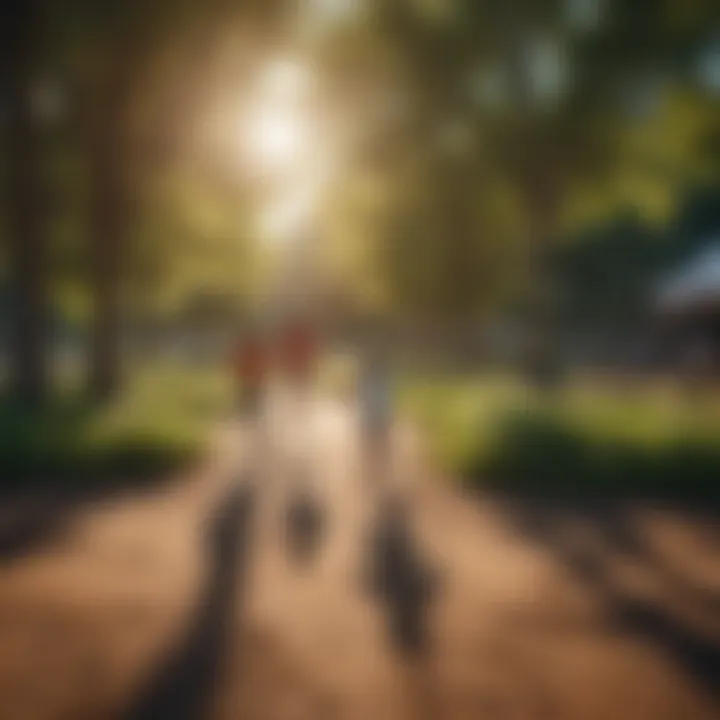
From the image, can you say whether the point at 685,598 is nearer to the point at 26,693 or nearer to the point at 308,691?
the point at 308,691

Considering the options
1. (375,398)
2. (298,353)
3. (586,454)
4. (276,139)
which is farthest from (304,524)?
(298,353)

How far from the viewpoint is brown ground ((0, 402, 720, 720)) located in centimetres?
521

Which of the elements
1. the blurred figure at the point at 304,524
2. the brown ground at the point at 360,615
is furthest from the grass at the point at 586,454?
the blurred figure at the point at 304,524

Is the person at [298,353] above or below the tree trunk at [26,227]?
below

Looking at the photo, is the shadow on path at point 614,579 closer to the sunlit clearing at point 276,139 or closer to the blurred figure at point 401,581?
the blurred figure at point 401,581

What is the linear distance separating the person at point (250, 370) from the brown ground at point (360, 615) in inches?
289

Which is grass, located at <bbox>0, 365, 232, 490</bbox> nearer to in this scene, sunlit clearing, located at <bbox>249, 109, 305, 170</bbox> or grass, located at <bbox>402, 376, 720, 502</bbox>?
grass, located at <bbox>402, 376, 720, 502</bbox>

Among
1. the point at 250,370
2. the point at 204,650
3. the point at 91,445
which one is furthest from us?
the point at 250,370

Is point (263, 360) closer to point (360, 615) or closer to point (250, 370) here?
point (250, 370)

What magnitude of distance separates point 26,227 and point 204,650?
37.1 ft

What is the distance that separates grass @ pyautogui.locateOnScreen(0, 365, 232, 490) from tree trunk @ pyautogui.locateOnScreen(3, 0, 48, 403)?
3.28 ft

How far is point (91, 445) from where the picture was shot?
40.5ft

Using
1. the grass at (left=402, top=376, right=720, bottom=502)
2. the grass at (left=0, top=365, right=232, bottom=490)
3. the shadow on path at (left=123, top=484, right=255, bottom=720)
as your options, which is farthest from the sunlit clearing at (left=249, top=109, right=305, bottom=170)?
the shadow on path at (left=123, top=484, right=255, bottom=720)

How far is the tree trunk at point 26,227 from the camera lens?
15.0m
